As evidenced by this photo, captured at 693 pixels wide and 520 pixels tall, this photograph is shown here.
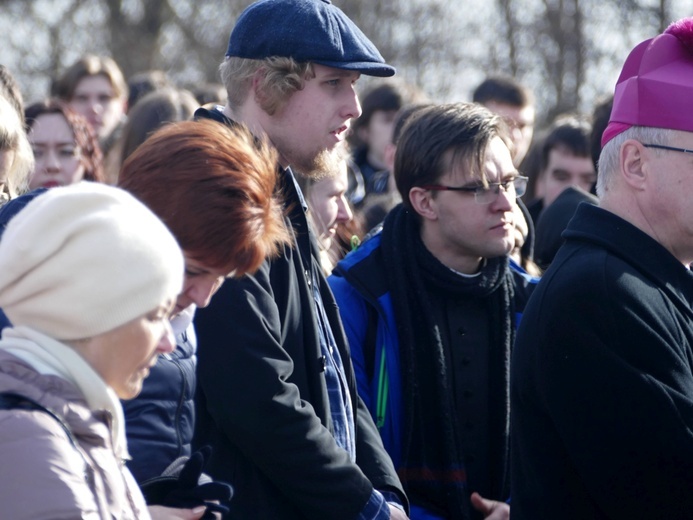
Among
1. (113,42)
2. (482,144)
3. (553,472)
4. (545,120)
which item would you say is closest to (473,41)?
(545,120)

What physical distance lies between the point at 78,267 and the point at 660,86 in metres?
1.71

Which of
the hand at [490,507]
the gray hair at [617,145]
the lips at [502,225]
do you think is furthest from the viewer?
the lips at [502,225]

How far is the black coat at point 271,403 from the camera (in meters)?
2.93

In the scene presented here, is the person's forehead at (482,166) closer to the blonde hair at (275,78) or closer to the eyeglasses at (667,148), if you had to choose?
the blonde hair at (275,78)

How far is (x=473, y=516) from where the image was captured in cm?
384

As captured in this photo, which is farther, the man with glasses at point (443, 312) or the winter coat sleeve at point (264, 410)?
the man with glasses at point (443, 312)

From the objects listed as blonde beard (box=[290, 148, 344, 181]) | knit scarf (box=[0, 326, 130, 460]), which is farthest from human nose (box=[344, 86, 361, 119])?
knit scarf (box=[0, 326, 130, 460])

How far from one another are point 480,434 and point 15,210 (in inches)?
71.8

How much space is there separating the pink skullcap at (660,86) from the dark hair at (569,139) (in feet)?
9.96

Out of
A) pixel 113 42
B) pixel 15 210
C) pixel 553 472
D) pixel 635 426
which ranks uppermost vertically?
pixel 15 210

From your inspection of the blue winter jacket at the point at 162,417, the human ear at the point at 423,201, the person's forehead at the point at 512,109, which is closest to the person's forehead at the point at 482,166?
the human ear at the point at 423,201

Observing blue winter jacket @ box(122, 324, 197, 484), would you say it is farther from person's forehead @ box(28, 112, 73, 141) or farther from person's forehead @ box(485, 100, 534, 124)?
person's forehead @ box(485, 100, 534, 124)

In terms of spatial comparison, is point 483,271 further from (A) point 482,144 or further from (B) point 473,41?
(B) point 473,41

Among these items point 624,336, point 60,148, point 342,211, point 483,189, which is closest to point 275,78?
point 483,189
